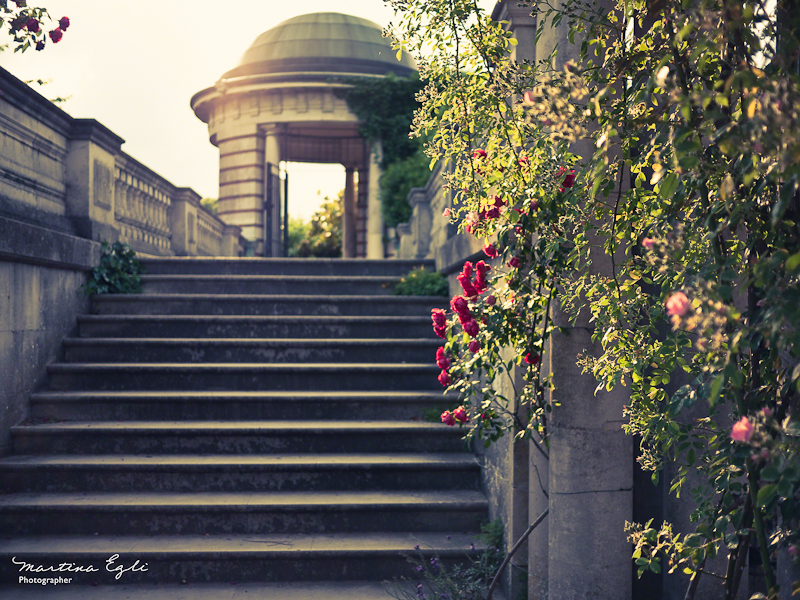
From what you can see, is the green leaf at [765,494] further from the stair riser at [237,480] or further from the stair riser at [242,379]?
the stair riser at [242,379]

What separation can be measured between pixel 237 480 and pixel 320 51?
12182 mm

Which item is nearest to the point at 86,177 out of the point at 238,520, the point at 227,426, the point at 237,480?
the point at 227,426

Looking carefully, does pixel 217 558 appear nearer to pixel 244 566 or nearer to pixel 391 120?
pixel 244 566

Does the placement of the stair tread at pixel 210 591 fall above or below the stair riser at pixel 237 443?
below

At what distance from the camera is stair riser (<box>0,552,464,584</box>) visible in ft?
10.8

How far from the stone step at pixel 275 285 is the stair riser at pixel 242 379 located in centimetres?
142

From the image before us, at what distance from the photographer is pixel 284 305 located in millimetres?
5641

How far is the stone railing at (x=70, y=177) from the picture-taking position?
442cm

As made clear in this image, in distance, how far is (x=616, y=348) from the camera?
1.99 m

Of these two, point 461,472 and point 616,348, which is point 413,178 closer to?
point 461,472

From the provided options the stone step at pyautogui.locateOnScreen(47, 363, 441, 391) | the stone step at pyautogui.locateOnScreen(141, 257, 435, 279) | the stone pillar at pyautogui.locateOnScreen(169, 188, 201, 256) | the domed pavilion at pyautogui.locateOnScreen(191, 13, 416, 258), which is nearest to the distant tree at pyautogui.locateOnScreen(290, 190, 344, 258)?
the domed pavilion at pyautogui.locateOnScreen(191, 13, 416, 258)

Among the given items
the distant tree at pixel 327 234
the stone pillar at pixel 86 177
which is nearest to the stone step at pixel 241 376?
the stone pillar at pixel 86 177

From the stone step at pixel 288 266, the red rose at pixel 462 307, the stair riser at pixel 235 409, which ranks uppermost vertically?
the stone step at pixel 288 266

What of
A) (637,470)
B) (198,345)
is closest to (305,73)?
(198,345)
